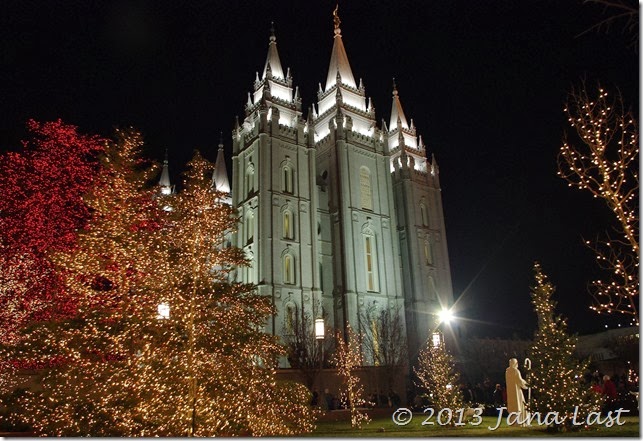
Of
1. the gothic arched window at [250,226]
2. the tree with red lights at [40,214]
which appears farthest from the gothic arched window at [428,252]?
the tree with red lights at [40,214]

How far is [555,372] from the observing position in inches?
541

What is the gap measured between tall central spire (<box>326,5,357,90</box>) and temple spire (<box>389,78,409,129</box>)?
7.39 meters

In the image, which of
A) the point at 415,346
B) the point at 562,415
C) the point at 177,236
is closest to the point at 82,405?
the point at 177,236

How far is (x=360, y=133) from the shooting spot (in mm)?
51375

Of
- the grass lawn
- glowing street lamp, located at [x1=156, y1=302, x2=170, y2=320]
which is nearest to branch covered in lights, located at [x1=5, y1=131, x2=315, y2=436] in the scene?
glowing street lamp, located at [x1=156, y1=302, x2=170, y2=320]

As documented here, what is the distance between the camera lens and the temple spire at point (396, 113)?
196 ft

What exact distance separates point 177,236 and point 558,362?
34.5ft

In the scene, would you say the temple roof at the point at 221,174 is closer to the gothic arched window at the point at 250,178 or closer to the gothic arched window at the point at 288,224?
the gothic arched window at the point at 250,178

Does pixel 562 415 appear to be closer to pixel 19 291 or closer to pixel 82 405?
pixel 82 405

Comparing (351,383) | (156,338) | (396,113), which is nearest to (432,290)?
(396,113)

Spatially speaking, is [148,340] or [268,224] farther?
[268,224]

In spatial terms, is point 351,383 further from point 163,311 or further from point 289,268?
point 289,268

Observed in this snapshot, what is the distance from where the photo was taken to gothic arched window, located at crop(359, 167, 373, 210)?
161ft

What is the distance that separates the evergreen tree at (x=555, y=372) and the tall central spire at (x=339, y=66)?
141ft
